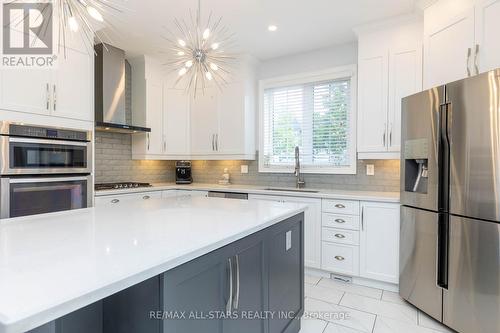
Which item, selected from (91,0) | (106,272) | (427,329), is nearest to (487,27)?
(427,329)

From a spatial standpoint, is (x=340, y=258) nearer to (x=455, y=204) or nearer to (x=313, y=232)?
(x=313, y=232)

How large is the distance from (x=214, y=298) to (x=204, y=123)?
3.27m

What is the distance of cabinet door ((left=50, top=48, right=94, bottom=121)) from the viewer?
257 centimetres

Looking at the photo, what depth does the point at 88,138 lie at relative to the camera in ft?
9.17

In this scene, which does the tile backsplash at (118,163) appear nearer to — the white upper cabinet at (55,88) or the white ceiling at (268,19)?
the white upper cabinet at (55,88)

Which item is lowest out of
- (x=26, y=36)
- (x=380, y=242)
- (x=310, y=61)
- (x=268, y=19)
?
(x=380, y=242)

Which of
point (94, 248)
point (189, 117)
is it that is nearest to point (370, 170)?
point (189, 117)

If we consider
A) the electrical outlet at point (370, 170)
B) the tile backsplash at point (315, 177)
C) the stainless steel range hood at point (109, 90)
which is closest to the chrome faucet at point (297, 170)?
the tile backsplash at point (315, 177)

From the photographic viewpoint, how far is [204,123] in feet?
13.9

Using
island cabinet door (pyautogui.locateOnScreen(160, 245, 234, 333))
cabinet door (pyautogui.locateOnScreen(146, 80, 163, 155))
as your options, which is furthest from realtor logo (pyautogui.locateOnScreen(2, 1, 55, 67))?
island cabinet door (pyautogui.locateOnScreen(160, 245, 234, 333))

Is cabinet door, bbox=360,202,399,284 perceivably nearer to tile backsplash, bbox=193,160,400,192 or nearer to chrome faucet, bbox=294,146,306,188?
tile backsplash, bbox=193,160,400,192

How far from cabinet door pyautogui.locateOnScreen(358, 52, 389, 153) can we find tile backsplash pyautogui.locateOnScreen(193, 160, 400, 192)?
0.38 m

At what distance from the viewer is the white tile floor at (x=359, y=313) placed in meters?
2.16

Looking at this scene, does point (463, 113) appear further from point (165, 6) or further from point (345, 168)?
point (165, 6)
